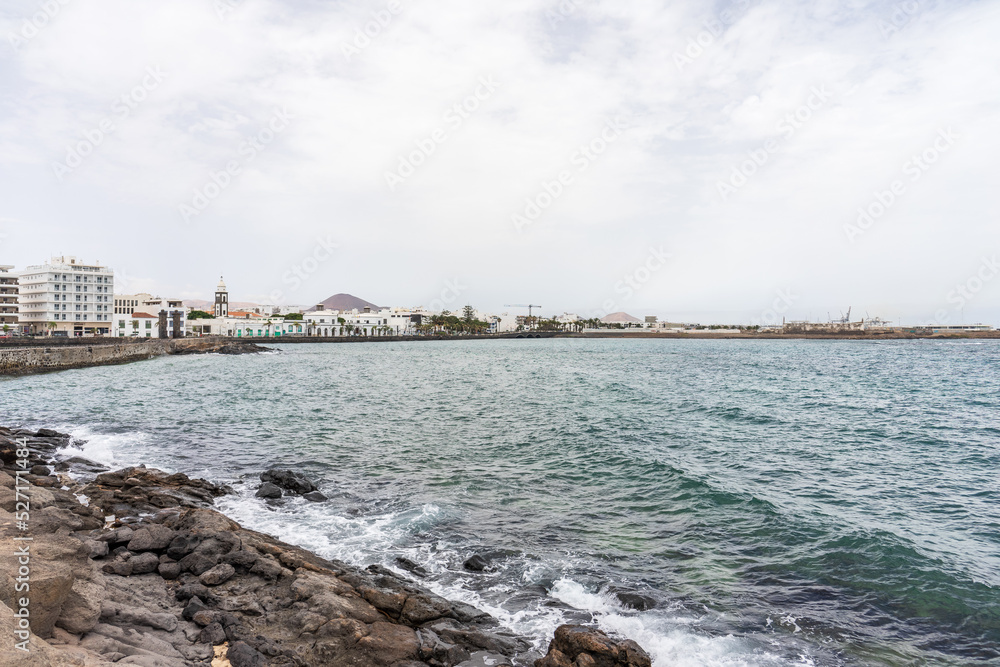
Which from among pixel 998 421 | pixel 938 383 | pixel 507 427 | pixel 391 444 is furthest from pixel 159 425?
pixel 938 383

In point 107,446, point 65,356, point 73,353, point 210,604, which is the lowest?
point 107,446

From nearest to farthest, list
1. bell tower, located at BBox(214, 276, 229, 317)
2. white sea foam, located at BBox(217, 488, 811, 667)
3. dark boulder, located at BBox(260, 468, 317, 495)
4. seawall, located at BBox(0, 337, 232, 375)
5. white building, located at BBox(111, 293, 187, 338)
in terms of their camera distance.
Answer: white sea foam, located at BBox(217, 488, 811, 667) < dark boulder, located at BBox(260, 468, 317, 495) < seawall, located at BBox(0, 337, 232, 375) < white building, located at BBox(111, 293, 187, 338) < bell tower, located at BBox(214, 276, 229, 317)

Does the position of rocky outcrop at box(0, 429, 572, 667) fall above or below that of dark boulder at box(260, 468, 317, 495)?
above

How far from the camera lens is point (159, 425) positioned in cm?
2216

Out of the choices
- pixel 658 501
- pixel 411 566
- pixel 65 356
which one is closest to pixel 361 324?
pixel 65 356

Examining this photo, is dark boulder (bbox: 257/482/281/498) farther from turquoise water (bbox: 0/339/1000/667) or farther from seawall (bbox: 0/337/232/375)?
seawall (bbox: 0/337/232/375)

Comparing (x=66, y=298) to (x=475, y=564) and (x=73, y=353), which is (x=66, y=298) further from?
(x=475, y=564)

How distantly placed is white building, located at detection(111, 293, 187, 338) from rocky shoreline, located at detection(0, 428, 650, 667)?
102 m

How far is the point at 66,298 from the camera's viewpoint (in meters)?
89.3

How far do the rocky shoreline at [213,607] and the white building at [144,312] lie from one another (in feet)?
335

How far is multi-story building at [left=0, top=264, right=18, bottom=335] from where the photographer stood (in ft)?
290

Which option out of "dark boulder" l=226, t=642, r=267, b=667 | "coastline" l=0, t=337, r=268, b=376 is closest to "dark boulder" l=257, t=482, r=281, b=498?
"dark boulder" l=226, t=642, r=267, b=667

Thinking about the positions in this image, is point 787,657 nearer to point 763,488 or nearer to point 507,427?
point 763,488

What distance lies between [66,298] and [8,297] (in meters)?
10.7
